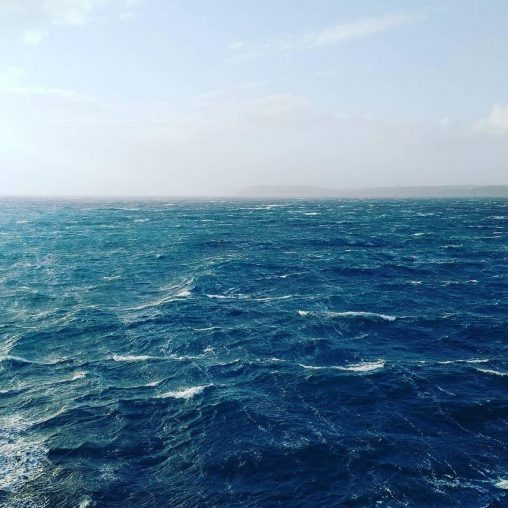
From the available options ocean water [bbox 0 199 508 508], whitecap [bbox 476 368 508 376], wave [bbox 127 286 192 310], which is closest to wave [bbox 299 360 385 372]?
ocean water [bbox 0 199 508 508]

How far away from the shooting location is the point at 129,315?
5512 centimetres

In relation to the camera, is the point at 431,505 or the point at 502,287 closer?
the point at 431,505

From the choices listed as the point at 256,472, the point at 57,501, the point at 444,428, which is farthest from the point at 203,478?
the point at 444,428

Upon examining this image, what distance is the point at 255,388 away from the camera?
3619cm

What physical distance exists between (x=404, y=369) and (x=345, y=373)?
18.2 ft

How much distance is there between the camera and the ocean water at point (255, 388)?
83.0ft

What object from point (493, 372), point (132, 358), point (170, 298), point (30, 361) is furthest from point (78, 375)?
point (493, 372)

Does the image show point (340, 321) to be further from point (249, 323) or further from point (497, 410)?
point (497, 410)

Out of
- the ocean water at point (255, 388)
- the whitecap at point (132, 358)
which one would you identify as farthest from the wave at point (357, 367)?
the whitecap at point (132, 358)

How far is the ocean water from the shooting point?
25.3 metres

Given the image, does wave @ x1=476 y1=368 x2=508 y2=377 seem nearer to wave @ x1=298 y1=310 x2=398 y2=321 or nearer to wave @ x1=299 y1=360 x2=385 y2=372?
wave @ x1=299 y1=360 x2=385 y2=372

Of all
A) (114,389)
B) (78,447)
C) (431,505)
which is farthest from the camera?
(114,389)

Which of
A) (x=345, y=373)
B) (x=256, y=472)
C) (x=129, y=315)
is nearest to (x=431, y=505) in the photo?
(x=256, y=472)

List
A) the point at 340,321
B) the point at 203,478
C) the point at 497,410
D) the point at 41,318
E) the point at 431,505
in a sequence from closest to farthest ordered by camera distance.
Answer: the point at 431,505 → the point at 203,478 → the point at 497,410 → the point at 340,321 → the point at 41,318
